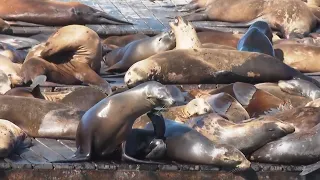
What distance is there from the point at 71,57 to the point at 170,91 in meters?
1.83

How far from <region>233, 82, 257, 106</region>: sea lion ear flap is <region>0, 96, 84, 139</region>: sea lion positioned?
5.23 ft

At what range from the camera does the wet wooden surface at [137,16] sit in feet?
42.7

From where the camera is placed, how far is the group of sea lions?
7.23 metres

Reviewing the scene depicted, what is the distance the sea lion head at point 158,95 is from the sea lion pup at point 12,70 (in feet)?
8.72

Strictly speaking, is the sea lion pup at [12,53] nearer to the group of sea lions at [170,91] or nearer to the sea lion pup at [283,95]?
the group of sea lions at [170,91]

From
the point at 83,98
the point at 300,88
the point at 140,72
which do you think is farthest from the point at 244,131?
→ the point at 140,72

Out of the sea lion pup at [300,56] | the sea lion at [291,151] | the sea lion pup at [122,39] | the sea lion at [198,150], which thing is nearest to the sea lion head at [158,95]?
the sea lion at [198,150]

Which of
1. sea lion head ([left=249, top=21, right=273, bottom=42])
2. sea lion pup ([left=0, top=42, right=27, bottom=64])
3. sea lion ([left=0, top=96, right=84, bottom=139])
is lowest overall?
sea lion head ([left=249, top=21, right=273, bottom=42])

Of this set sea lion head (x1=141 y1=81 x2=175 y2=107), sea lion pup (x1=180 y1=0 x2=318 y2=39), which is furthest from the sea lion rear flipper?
sea lion pup (x1=180 y1=0 x2=318 y2=39)

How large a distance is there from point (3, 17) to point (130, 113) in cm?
591

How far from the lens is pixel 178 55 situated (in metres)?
10.1

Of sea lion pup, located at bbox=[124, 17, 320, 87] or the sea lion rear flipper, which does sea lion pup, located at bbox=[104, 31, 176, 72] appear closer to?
→ sea lion pup, located at bbox=[124, 17, 320, 87]

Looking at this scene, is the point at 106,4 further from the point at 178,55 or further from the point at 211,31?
the point at 178,55

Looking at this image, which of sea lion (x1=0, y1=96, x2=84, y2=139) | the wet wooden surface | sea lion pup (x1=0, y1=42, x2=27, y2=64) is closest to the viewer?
sea lion (x1=0, y1=96, x2=84, y2=139)
